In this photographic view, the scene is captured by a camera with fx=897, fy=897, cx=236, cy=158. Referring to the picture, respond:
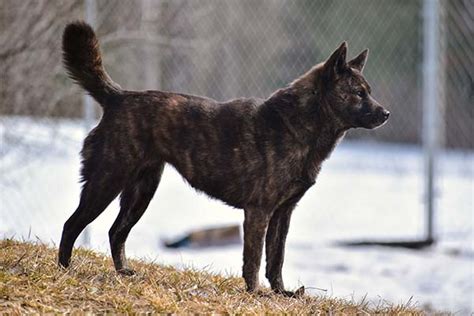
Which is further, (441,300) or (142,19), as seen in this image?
(142,19)

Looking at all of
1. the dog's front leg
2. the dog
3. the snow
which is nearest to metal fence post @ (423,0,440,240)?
Answer: the snow

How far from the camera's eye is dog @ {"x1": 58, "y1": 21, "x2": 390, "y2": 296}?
4.77 meters

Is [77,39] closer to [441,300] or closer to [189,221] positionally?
[441,300]

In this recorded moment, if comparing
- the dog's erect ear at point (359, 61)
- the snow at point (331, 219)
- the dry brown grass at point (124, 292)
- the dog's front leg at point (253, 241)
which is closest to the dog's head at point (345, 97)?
the dog's erect ear at point (359, 61)

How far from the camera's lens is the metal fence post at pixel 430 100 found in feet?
27.7

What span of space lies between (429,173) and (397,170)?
14.5 feet

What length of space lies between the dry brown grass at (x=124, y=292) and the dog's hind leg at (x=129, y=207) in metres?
0.11

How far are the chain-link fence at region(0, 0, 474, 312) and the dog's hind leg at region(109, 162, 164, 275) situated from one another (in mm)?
2751

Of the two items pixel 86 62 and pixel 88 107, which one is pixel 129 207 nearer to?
pixel 86 62

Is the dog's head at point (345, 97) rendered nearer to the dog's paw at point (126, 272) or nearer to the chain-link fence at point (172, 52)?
the dog's paw at point (126, 272)

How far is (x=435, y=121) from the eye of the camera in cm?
856

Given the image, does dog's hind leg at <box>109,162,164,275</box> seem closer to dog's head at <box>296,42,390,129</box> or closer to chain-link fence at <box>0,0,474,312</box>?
dog's head at <box>296,42,390,129</box>

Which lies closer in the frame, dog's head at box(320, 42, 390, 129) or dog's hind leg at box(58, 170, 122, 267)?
dog's hind leg at box(58, 170, 122, 267)

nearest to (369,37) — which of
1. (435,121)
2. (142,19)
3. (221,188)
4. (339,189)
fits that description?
(435,121)
